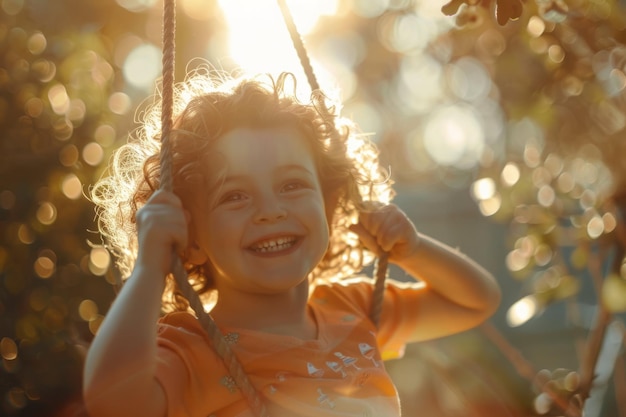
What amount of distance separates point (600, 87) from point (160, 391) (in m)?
1.51

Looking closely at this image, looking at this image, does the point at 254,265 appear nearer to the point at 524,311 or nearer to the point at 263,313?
the point at 263,313

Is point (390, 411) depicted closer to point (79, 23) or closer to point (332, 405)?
point (332, 405)

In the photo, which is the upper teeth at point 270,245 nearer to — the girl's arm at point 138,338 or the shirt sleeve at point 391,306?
the girl's arm at point 138,338

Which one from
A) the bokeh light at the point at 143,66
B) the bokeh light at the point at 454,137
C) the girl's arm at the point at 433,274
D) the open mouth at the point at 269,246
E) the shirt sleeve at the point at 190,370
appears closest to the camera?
the shirt sleeve at the point at 190,370

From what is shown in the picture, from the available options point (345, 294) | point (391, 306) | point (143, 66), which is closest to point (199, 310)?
point (345, 294)

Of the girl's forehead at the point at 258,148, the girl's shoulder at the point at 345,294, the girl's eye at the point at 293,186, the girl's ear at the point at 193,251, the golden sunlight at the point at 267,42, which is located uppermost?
the golden sunlight at the point at 267,42

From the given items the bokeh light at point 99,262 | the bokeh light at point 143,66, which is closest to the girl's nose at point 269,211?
the bokeh light at point 99,262

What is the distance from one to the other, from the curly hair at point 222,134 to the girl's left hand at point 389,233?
32 mm

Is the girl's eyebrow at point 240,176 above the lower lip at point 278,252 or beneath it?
above

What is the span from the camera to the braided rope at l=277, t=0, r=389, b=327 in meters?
1.55

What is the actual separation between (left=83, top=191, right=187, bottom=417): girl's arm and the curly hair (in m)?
0.20

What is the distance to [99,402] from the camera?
1.18 m

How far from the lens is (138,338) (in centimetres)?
119

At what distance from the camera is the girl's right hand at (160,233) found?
125cm
